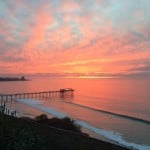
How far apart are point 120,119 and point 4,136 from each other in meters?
39.6

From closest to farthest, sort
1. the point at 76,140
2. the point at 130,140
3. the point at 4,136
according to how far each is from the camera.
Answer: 1. the point at 4,136
2. the point at 76,140
3. the point at 130,140

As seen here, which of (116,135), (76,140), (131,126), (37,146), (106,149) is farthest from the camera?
(131,126)

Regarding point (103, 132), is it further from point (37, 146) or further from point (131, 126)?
point (37, 146)

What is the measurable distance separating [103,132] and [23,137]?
88.6 feet

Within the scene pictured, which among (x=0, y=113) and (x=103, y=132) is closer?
(x=0, y=113)

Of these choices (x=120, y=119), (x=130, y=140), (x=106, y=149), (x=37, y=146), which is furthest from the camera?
(x=120, y=119)

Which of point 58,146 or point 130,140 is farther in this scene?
point 130,140

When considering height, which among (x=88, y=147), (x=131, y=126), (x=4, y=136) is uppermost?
(x=4, y=136)

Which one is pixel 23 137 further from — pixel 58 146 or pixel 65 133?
pixel 65 133

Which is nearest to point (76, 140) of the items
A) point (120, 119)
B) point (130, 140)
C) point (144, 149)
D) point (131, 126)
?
point (144, 149)

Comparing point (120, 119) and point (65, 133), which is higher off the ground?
point (65, 133)

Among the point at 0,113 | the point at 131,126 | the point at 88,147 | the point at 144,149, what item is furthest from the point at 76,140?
the point at 131,126

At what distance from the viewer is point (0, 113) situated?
7699mm

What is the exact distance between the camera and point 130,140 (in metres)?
28.1
